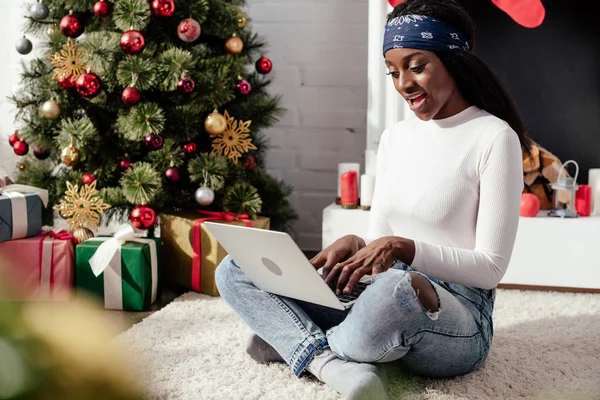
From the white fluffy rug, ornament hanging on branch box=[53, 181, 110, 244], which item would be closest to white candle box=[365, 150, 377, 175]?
the white fluffy rug

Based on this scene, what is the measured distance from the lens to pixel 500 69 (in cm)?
239

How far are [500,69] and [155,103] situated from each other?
1.21 m

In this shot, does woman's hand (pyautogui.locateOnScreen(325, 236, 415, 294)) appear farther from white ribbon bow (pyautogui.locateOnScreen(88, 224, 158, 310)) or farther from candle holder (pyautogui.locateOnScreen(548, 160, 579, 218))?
candle holder (pyautogui.locateOnScreen(548, 160, 579, 218))

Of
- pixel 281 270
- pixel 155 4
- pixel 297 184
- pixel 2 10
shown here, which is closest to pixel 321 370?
pixel 281 270

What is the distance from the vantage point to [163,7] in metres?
1.94

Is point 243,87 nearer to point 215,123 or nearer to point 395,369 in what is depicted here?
point 215,123

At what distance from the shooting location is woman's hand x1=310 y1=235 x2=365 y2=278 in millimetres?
1178

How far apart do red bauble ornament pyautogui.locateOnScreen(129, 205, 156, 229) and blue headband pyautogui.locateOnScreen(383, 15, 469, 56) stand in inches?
37.8

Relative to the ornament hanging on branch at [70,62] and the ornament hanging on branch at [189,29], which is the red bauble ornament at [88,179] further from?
the ornament hanging on branch at [189,29]

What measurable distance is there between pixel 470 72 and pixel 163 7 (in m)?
1.03

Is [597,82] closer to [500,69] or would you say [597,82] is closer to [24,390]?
[500,69]

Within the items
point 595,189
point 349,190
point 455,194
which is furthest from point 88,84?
point 595,189

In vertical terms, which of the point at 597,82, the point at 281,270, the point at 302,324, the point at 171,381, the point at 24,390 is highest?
the point at 597,82

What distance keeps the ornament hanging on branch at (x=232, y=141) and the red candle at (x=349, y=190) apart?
34cm
